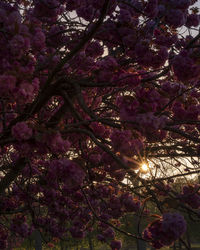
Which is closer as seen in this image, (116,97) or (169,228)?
(169,228)

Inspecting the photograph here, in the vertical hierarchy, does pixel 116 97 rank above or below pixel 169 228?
above

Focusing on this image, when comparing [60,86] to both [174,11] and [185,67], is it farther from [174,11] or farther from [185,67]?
[174,11]

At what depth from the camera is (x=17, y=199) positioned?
539 centimetres

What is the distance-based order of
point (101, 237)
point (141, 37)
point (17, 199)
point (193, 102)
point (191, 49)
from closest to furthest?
point (191, 49) → point (193, 102) → point (141, 37) → point (17, 199) → point (101, 237)

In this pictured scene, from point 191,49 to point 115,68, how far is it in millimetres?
655

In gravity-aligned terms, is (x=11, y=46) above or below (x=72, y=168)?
above

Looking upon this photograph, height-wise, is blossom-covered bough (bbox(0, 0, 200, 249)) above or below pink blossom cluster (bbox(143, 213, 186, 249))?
above

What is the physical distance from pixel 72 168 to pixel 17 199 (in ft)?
12.9

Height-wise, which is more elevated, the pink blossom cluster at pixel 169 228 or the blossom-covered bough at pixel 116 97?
the blossom-covered bough at pixel 116 97

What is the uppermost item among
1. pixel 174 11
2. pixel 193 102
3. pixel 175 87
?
pixel 174 11

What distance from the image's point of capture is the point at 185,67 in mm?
2070

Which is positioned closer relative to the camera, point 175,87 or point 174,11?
point 175,87

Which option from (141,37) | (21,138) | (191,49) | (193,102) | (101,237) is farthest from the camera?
(101,237)

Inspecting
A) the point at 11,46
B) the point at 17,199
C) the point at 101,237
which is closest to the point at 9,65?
the point at 11,46
